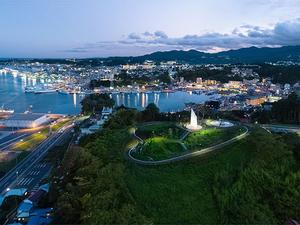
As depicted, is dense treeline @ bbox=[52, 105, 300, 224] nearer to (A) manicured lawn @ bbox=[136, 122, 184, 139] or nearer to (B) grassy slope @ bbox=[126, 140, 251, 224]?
(B) grassy slope @ bbox=[126, 140, 251, 224]

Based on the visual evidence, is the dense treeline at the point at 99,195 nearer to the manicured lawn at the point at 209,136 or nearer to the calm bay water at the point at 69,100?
the manicured lawn at the point at 209,136

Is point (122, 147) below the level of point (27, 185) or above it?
above

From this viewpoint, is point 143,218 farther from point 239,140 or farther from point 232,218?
point 239,140

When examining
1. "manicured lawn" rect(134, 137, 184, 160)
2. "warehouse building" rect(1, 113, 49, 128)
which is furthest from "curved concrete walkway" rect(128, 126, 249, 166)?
"warehouse building" rect(1, 113, 49, 128)

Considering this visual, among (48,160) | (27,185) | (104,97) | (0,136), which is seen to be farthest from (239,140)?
(104,97)

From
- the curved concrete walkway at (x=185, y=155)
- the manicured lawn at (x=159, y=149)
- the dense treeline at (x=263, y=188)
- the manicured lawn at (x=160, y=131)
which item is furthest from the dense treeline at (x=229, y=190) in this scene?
the manicured lawn at (x=160, y=131)

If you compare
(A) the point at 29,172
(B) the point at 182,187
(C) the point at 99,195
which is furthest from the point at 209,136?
(A) the point at 29,172
